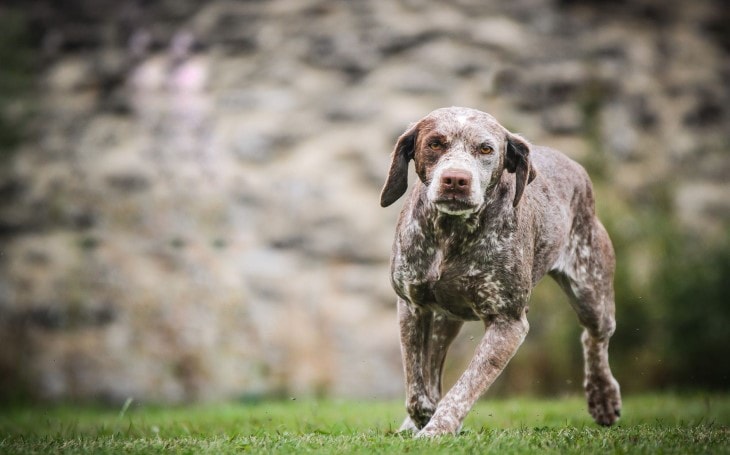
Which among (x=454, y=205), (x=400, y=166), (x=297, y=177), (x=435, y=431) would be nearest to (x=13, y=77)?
(x=297, y=177)

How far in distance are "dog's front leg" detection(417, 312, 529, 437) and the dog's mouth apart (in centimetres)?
83

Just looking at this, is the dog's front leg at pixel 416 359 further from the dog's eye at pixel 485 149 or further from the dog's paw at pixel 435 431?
the dog's eye at pixel 485 149

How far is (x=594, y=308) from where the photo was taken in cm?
629

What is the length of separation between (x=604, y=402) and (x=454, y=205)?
8.00ft

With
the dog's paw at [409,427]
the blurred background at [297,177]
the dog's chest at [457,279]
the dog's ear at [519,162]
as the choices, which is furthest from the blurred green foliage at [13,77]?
the dog's ear at [519,162]

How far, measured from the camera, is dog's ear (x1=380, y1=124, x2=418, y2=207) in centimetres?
526

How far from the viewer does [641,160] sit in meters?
13.8

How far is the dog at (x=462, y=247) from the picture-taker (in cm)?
491

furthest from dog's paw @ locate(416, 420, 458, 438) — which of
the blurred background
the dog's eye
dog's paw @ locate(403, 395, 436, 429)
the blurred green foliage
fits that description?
the blurred green foliage

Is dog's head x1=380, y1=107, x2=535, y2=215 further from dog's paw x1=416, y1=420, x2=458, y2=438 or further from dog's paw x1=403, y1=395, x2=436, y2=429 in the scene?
dog's paw x1=403, y1=395, x2=436, y2=429

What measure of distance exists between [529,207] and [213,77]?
9.54 meters

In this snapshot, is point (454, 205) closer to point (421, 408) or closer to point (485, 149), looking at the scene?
point (485, 149)

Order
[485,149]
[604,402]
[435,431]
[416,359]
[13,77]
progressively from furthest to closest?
[13,77] < [604,402] < [416,359] < [485,149] < [435,431]

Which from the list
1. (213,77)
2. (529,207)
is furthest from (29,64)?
(529,207)
